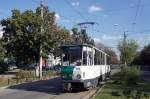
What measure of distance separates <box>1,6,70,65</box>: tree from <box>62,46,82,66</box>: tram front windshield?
26408 mm

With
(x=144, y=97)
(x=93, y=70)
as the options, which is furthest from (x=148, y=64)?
(x=144, y=97)

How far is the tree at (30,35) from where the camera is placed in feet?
180

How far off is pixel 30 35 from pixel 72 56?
2943cm

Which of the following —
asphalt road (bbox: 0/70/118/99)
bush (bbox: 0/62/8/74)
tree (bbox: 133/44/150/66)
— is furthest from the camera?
tree (bbox: 133/44/150/66)

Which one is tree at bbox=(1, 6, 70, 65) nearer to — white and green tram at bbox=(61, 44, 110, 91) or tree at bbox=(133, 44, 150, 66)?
white and green tram at bbox=(61, 44, 110, 91)

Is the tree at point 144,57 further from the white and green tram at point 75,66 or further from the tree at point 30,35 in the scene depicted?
the white and green tram at point 75,66

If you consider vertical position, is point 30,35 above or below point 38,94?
above

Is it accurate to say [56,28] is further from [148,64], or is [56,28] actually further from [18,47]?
[148,64]

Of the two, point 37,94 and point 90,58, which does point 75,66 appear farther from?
point 37,94

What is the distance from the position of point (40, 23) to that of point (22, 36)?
13.7ft

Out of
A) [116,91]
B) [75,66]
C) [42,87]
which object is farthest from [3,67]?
[116,91]

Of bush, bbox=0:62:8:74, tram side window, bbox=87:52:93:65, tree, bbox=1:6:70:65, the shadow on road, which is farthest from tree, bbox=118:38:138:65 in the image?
tram side window, bbox=87:52:93:65

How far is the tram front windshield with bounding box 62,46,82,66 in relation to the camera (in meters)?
27.2

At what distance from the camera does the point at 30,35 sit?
56.0m
